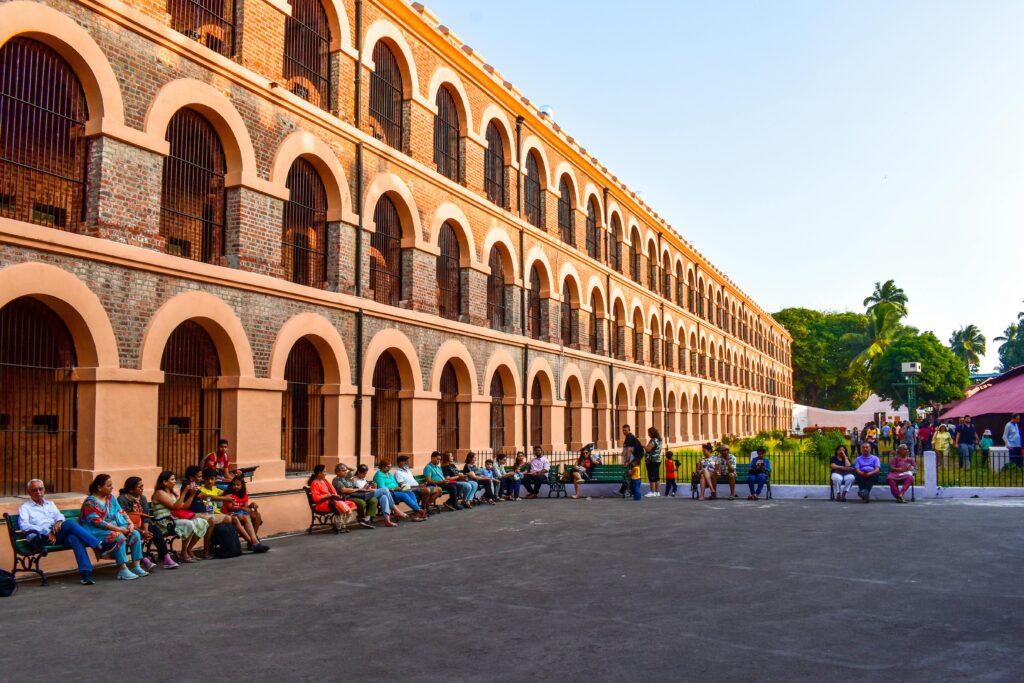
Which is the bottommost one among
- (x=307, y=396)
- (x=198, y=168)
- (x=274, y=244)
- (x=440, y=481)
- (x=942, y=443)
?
(x=440, y=481)

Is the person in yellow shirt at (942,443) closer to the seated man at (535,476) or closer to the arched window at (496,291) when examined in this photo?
the seated man at (535,476)

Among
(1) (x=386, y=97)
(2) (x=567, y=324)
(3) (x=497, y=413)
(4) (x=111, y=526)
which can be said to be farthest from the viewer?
(2) (x=567, y=324)

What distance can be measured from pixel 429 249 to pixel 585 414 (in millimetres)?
11420

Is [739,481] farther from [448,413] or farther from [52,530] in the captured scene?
[52,530]

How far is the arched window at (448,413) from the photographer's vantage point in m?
21.4

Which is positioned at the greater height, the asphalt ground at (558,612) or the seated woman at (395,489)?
the seated woman at (395,489)

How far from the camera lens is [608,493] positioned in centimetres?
2105

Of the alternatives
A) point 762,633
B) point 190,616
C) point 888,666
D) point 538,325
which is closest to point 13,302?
point 190,616

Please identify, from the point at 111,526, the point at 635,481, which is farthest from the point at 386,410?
the point at 111,526

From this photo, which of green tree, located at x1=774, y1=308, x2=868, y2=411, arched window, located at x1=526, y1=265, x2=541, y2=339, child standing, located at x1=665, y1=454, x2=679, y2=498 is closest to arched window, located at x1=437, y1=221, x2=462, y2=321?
arched window, located at x1=526, y1=265, x2=541, y2=339

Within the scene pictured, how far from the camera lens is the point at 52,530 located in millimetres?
9781

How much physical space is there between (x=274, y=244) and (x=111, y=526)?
649 cm

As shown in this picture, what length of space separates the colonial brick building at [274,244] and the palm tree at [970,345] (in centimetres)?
11640

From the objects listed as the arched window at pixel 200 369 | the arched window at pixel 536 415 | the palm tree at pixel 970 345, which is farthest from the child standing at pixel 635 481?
the palm tree at pixel 970 345
